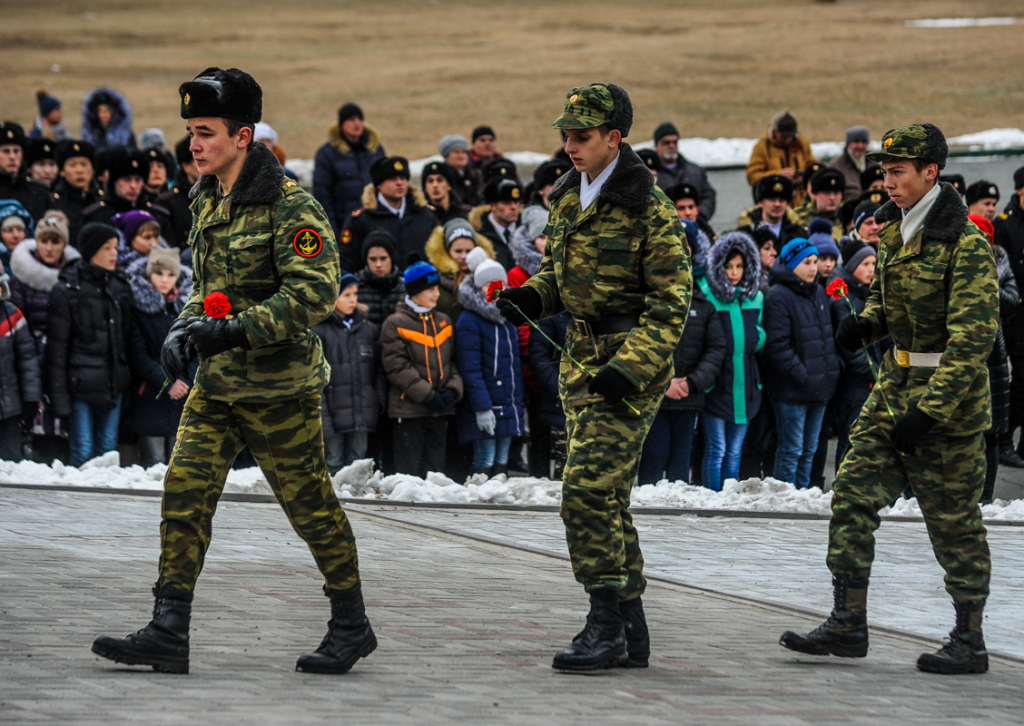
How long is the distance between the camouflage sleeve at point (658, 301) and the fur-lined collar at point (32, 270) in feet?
18.5

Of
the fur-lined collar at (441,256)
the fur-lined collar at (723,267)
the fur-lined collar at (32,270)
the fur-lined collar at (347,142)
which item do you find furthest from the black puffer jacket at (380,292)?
the fur-lined collar at (347,142)

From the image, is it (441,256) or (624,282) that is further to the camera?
(441,256)

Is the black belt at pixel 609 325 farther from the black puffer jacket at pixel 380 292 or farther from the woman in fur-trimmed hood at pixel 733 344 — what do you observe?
the black puffer jacket at pixel 380 292

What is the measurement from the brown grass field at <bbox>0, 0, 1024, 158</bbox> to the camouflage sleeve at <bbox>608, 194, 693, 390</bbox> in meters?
22.4

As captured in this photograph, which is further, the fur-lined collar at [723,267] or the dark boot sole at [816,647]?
the fur-lined collar at [723,267]

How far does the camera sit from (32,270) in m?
9.38

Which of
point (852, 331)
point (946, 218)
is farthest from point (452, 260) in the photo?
point (946, 218)

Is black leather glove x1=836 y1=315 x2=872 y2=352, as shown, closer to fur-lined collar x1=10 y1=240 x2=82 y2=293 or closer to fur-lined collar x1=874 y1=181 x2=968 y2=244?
fur-lined collar x1=874 y1=181 x2=968 y2=244

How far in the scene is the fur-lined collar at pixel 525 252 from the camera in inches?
409

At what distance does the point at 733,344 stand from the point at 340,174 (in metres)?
5.31

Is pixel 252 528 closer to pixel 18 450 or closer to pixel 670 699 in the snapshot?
pixel 18 450

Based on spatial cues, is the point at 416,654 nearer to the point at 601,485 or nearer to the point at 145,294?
the point at 601,485

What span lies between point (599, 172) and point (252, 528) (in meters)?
3.28

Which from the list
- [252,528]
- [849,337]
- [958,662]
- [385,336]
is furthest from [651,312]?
[385,336]
